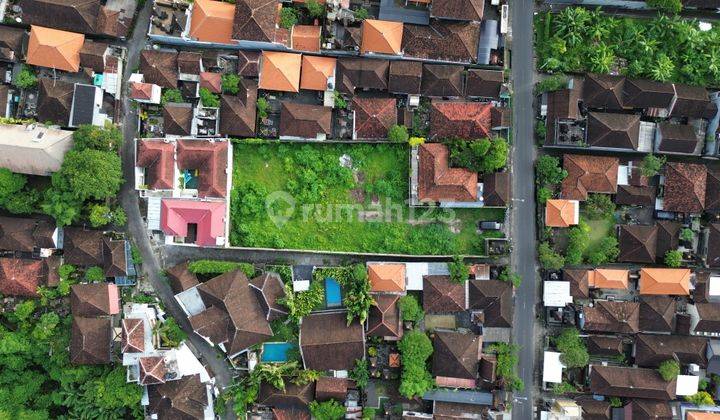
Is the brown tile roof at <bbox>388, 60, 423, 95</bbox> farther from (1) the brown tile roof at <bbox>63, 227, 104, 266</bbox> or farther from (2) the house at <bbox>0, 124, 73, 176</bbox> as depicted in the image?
(1) the brown tile roof at <bbox>63, 227, 104, 266</bbox>

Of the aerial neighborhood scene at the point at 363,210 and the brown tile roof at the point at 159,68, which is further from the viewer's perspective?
the brown tile roof at the point at 159,68

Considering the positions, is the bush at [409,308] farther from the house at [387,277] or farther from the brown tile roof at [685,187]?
the brown tile roof at [685,187]

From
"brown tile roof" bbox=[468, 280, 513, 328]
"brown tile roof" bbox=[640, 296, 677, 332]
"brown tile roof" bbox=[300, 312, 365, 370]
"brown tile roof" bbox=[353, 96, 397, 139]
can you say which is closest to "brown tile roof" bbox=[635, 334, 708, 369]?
"brown tile roof" bbox=[640, 296, 677, 332]

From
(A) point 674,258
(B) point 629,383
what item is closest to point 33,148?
(B) point 629,383

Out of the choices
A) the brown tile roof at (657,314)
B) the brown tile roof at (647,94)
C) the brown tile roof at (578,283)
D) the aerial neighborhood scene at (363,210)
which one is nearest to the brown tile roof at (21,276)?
the aerial neighborhood scene at (363,210)

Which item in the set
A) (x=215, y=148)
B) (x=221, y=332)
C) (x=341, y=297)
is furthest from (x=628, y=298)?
(x=215, y=148)

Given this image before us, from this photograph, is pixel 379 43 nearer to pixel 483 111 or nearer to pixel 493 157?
pixel 483 111
